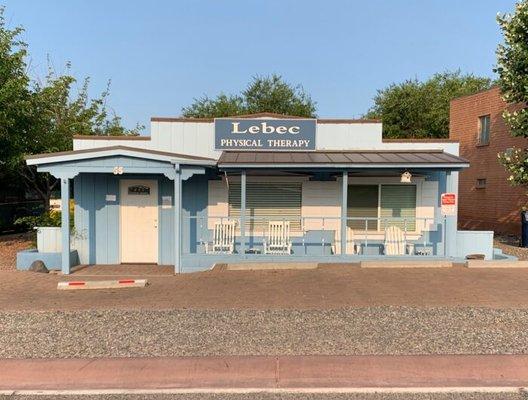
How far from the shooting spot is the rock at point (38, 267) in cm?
1161

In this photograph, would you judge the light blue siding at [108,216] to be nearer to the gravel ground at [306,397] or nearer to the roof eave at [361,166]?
the roof eave at [361,166]

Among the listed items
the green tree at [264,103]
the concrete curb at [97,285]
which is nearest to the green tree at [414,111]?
the green tree at [264,103]

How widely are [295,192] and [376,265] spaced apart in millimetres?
3028

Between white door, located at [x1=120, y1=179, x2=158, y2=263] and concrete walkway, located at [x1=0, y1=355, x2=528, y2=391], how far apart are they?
286 inches

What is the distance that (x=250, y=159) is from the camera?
11664 millimetres

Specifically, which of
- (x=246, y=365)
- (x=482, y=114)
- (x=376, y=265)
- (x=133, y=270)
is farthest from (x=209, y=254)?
(x=482, y=114)

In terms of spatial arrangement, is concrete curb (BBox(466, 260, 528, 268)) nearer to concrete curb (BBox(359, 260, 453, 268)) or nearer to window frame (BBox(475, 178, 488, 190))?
concrete curb (BBox(359, 260, 453, 268))

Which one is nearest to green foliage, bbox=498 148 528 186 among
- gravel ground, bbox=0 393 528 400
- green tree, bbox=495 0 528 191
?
green tree, bbox=495 0 528 191

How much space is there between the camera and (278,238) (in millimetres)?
12500

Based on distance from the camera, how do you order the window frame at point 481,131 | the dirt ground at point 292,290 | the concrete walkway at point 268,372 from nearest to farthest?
the concrete walkway at point 268,372, the dirt ground at point 292,290, the window frame at point 481,131

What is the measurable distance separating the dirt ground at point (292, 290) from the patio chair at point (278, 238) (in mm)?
1510

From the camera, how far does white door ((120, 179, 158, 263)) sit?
12.8 meters

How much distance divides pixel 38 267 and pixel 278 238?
579cm

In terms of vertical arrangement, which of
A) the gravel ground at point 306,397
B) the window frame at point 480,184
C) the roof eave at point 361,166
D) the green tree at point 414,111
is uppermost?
the green tree at point 414,111
